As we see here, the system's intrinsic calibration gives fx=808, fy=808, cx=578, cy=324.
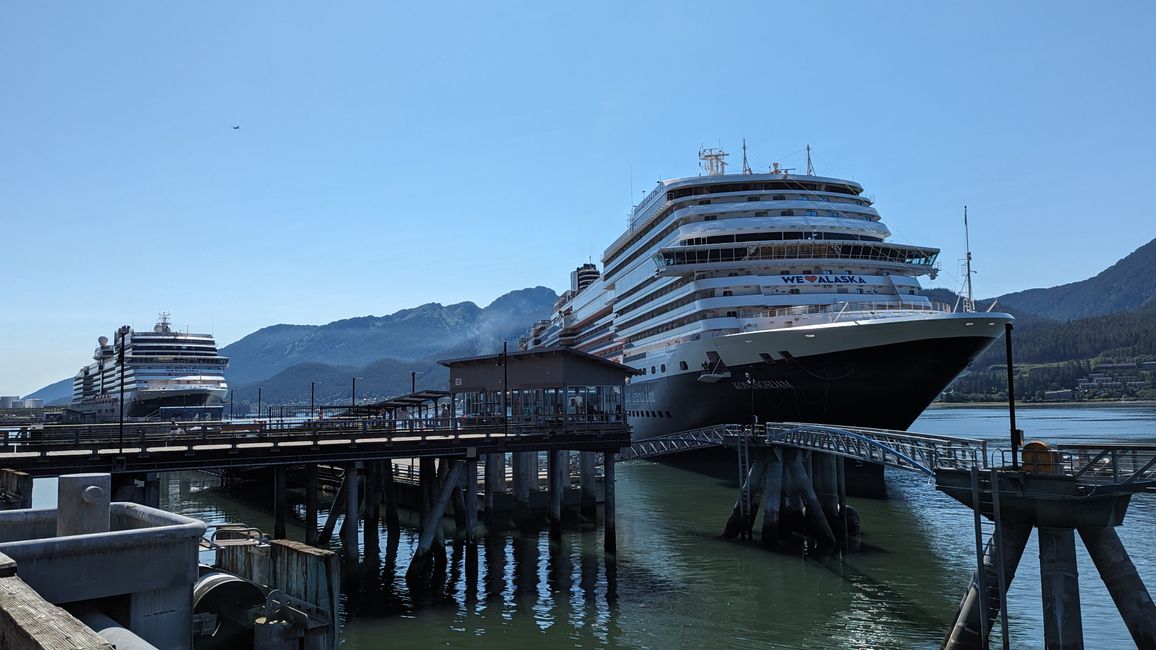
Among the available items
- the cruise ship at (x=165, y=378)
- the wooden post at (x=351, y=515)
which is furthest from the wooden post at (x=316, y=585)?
the cruise ship at (x=165, y=378)

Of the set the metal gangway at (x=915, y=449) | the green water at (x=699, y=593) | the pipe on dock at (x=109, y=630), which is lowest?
the green water at (x=699, y=593)

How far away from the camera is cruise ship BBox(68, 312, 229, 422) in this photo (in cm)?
12000

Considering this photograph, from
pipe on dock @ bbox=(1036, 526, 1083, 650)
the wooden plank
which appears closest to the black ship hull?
pipe on dock @ bbox=(1036, 526, 1083, 650)

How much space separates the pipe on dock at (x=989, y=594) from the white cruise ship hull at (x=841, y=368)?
22.0 metres

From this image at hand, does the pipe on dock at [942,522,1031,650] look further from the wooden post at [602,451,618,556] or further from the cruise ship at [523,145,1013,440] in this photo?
the cruise ship at [523,145,1013,440]

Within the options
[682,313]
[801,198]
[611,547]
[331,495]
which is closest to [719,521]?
[611,547]

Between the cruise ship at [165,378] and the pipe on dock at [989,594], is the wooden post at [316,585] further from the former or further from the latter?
the cruise ship at [165,378]

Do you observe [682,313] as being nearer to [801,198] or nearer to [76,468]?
[801,198]

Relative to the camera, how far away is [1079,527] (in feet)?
54.1

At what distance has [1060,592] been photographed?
16234 millimetres

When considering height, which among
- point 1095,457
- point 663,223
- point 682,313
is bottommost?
point 1095,457

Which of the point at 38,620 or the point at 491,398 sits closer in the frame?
the point at 38,620

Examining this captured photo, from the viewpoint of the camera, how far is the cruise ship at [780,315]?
41750 mm

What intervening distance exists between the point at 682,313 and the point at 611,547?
26416mm
